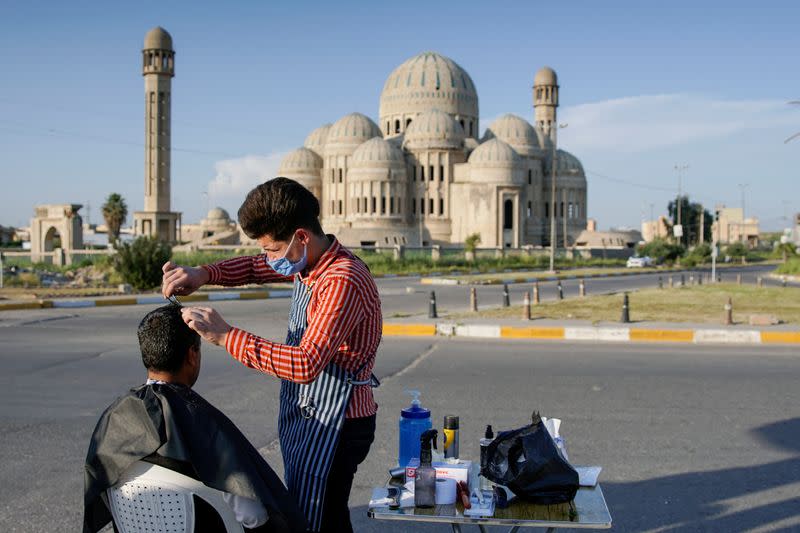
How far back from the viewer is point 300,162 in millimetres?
72812

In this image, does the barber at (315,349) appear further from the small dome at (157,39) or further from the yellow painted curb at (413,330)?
the small dome at (157,39)

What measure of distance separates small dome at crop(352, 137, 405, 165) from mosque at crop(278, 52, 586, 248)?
75mm

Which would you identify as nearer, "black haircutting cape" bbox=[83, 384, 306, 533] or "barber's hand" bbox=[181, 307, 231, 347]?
"black haircutting cape" bbox=[83, 384, 306, 533]

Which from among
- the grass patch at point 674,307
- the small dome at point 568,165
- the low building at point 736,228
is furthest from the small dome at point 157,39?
the low building at point 736,228

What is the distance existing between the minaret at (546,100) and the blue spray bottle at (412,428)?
271 ft

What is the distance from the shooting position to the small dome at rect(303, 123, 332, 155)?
77188mm

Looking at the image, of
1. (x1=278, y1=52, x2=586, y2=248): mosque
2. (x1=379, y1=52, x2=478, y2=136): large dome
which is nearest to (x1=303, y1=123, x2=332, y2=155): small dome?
(x1=278, y1=52, x2=586, y2=248): mosque

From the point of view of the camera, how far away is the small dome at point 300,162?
238ft

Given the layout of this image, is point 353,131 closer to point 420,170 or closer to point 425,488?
point 420,170

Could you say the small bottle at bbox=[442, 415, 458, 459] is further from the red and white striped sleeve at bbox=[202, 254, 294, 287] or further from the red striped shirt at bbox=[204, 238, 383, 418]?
the red and white striped sleeve at bbox=[202, 254, 294, 287]

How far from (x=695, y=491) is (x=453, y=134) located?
62.1 m

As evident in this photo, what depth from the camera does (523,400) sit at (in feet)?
25.3

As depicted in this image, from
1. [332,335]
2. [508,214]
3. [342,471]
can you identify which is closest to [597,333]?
[342,471]

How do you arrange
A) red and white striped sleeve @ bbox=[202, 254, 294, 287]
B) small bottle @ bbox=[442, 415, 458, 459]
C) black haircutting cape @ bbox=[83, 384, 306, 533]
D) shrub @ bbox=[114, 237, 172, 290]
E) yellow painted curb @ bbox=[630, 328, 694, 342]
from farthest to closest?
shrub @ bbox=[114, 237, 172, 290] → yellow painted curb @ bbox=[630, 328, 694, 342] → small bottle @ bbox=[442, 415, 458, 459] → red and white striped sleeve @ bbox=[202, 254, 294, 287] → black haircutting cape @ bbox=[83, 384, 306, 533]
